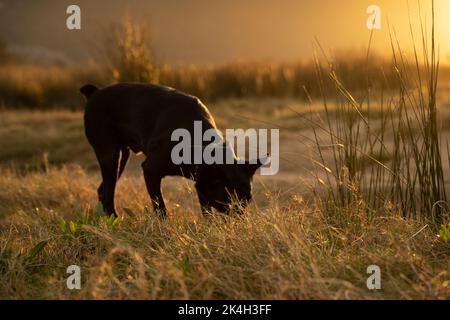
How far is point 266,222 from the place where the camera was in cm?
393

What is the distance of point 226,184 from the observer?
4.53m

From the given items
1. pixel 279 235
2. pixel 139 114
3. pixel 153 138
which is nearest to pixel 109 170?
pixel 139 114

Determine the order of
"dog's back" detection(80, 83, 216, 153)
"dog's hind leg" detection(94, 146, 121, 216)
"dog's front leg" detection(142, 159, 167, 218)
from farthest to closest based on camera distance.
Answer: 1. "dog's hind leg" detection(94, 146, 121, 216)
2. "dog's back" detection(80, 83, 216, 153)
3. "dog's front leg" detection(142, 159, 167, 218)

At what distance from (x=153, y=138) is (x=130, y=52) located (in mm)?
7483

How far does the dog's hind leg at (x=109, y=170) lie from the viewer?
19.1ft

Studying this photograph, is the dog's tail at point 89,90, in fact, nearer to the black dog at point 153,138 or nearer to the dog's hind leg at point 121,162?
the black dog at point 153,138

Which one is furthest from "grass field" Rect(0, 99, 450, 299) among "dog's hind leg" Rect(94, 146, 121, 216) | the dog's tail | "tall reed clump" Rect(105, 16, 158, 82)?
→ "tall reed clump" Rect(105, 16, 158, 82)

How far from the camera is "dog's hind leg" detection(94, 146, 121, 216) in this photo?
5.82m

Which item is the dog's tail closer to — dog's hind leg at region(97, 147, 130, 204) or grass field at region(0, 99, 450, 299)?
dog's hind leg at region(97, 147, 130, 204)

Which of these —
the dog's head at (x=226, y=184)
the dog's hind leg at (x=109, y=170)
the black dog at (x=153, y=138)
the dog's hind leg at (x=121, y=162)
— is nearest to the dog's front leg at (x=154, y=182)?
the black dog at (x=153, y=138)
